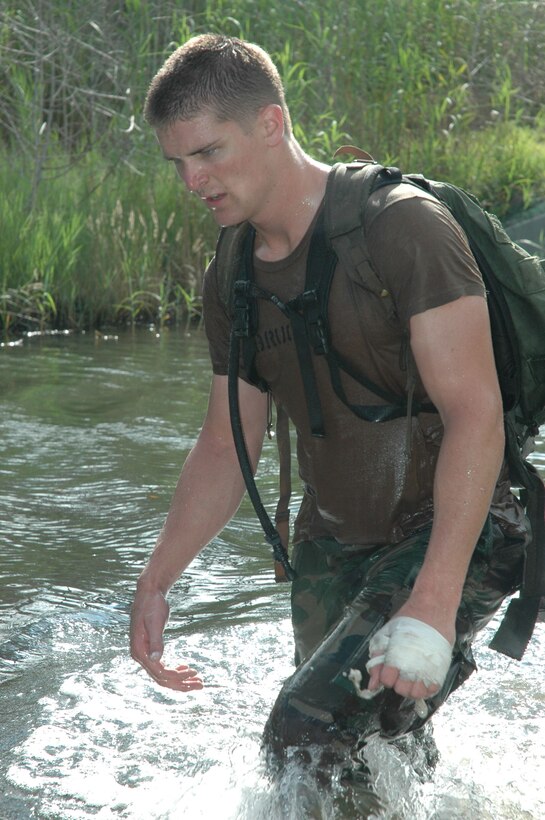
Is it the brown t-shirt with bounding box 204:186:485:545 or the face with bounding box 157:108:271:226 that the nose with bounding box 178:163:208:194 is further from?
the brown t-shirt with bounding box 204:186:485:545

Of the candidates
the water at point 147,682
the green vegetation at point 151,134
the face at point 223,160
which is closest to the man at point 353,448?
the face at point 223,160

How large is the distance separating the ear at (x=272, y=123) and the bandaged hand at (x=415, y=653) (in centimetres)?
109

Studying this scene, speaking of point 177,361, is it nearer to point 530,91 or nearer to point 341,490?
point 341,490

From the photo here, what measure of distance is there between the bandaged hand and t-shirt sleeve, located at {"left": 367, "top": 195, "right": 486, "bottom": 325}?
2.00 ft

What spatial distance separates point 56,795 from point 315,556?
86cm

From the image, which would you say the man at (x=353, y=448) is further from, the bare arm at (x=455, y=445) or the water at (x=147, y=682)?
the water at (x=147, y=682)

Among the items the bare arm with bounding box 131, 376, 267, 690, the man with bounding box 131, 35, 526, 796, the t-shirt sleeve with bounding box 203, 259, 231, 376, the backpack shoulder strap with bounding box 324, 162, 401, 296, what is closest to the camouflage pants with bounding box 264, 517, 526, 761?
the man with bounding box 131, 35, 526, 796

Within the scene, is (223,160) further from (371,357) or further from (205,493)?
(205,493)

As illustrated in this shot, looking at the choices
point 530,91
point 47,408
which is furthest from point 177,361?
point 530,91

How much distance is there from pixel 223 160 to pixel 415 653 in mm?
1135

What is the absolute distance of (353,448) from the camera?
2.86 meters

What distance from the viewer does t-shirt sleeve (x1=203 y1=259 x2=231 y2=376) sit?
9.81ft

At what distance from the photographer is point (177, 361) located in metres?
8.91

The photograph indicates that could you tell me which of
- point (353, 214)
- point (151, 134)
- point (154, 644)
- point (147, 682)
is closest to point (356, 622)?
point (154, 644)
